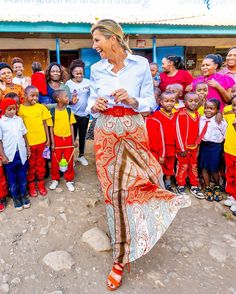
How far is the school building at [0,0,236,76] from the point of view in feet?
24.4

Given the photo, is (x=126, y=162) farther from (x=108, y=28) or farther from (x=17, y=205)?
(x=17, y=205)

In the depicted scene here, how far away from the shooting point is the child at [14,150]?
10.4 feet

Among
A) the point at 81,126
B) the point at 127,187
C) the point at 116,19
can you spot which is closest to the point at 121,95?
the point at 127,187

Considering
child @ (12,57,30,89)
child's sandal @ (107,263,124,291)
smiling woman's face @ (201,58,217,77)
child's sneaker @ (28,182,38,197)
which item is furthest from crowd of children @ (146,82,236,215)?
child @ (12,57,30,89)

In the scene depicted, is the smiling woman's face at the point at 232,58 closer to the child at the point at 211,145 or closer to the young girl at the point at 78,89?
the child at the point at 211,145

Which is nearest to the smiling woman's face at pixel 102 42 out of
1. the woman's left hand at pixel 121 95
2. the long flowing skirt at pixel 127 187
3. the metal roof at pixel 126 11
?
the woman's left hand at pixel 121 95

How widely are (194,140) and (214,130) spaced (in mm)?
275

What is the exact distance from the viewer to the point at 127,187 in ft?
7.94

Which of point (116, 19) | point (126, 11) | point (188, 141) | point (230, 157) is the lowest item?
point (230, 157)

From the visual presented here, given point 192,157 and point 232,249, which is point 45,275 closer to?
point 232,249

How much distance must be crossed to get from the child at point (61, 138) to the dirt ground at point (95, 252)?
0.59ft

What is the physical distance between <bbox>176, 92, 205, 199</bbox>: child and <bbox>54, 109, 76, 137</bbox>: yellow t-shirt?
1.40 meters

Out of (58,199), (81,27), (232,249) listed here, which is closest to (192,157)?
(232,249)

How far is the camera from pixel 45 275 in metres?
2.55
